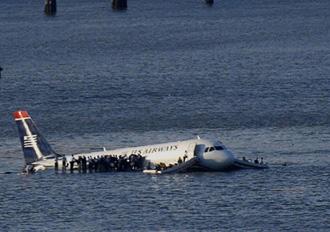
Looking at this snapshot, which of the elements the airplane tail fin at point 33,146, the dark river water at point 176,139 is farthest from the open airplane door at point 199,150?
the airplane tail fin at point 33,146

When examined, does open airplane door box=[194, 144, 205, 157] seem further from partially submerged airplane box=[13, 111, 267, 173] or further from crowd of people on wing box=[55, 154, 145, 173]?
crowd of people on wing box=[55, 154, 145, 173]

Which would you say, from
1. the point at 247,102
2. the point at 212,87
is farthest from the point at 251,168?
the point at 212,87

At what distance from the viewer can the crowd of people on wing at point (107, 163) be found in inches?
4729

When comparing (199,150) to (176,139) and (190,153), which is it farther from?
(176,139)

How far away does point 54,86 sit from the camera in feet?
601

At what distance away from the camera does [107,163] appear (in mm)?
120188

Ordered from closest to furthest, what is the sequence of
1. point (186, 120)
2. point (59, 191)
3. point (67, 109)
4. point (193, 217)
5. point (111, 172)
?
point (193, 217)
point (59, 191)
point (111, 172)
point (186, 120)
point (67, 109)

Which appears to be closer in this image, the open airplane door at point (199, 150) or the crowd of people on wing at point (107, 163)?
the open airplane door at point (199, 150)

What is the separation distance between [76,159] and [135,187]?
33.5ft

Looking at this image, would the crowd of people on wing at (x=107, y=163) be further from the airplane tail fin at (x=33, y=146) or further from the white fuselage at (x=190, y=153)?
the airplane tail fin at (x=33, y=146)

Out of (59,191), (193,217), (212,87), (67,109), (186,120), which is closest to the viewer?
(193,217)

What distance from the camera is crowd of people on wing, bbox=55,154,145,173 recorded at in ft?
394

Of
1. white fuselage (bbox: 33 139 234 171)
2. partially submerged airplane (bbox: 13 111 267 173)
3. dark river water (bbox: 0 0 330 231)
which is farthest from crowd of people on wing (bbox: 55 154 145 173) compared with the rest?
dark river water (bbox: 0 0 330 231)

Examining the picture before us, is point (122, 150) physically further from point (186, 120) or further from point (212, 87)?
point (212, 87)
